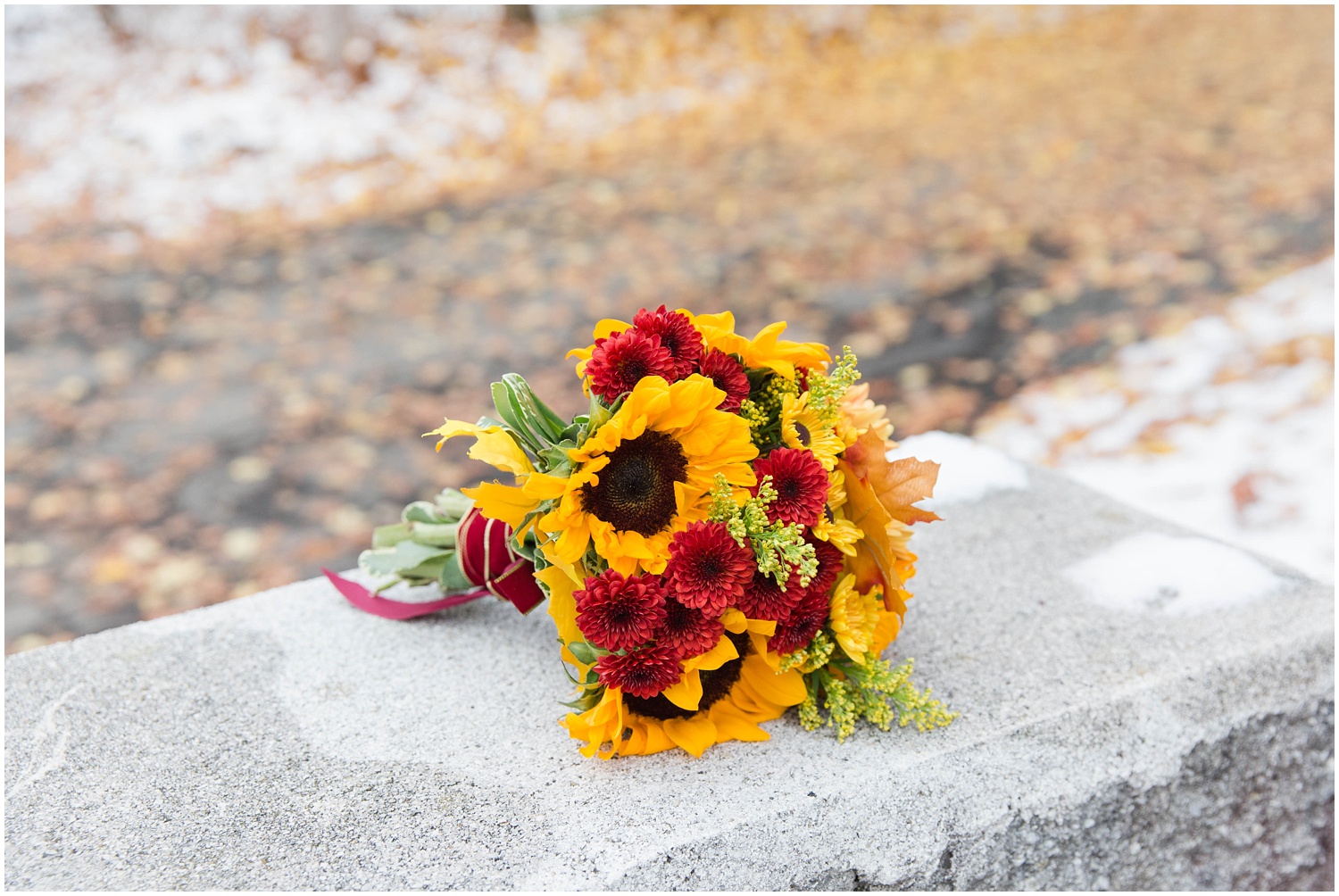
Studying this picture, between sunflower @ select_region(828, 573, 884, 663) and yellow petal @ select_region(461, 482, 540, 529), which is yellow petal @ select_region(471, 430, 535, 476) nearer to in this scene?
yellow petal @ select_region(461, 482, 540, 529)

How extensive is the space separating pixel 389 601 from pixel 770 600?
820mm

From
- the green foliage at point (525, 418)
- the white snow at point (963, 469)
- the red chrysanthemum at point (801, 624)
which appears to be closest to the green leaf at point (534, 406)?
the green foliage at point (525, 418)

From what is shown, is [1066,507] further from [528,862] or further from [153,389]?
[153,389]

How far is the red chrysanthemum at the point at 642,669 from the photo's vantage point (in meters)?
1.39

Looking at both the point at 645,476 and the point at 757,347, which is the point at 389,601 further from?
the point at 757,347

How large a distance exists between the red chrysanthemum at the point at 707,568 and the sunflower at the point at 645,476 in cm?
4

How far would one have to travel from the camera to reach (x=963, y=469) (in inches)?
94.0

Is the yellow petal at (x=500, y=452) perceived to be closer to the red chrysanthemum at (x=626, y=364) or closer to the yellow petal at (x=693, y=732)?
the red chrysanthemum at (x=626, y=364)

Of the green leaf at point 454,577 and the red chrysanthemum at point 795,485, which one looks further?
A: the green leaf at point 454,577

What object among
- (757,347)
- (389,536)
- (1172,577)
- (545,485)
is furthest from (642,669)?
(1172,577)

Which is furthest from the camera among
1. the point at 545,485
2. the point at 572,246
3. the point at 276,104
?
the point at 276,104

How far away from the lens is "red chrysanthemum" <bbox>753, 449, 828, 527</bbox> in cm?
143

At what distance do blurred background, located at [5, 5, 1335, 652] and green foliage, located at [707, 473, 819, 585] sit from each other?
2.12 m

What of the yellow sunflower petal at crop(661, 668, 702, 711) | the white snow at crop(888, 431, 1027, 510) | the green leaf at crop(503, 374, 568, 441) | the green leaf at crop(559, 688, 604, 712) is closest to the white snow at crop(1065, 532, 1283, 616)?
the white snow at crop(888, 431, 1027, 510)
